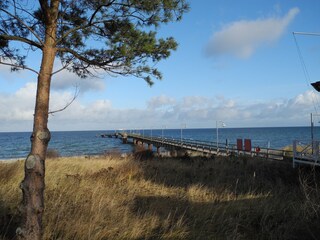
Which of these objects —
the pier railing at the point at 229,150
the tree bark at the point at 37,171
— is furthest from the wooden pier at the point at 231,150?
the tree bark at the point at 37,171

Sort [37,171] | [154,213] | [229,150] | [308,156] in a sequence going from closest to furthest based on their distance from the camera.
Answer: [37,171] → [154,213] → [308,156] → [229,150]

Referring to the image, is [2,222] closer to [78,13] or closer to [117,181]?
[78,13]

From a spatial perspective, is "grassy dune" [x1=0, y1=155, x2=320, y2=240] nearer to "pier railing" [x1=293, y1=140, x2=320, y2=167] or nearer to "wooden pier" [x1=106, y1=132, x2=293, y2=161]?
"pier railing" [x1=293, y1=140, x2=320, y2=167]

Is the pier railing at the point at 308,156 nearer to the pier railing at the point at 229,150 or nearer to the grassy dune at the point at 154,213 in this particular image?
the pier railing at the point at 229,150

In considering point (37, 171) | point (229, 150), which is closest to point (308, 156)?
point (229, 150)

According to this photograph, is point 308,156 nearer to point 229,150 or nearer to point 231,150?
point 231,150

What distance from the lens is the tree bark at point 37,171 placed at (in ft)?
14.7

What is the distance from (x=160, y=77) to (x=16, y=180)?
4897mm

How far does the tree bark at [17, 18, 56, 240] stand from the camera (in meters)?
4.49

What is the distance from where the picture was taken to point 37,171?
15.0 feet

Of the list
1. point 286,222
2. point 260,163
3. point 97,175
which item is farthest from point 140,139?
point 286,222

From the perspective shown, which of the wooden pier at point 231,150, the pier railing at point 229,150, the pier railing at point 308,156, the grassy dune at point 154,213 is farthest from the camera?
the wooden pier at point 231,150

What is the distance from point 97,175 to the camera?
1139 cm

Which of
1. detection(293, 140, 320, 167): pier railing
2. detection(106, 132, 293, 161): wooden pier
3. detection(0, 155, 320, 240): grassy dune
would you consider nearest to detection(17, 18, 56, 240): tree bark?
detection(0, 155, 320, 240): grassy dune
